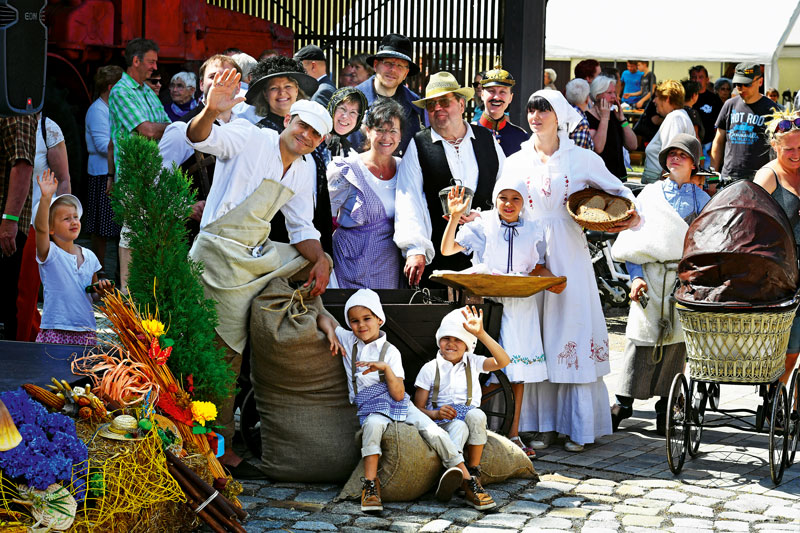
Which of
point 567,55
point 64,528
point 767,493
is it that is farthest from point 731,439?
point 567,55

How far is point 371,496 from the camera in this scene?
5367 mm

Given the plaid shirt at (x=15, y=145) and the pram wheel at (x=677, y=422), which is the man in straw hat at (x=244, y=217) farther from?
the pram wheel at (x=677, y=422)

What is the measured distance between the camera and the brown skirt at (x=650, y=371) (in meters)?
7.05

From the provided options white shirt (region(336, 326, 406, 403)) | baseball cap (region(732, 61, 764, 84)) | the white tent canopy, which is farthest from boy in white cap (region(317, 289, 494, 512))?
the white tent canopy

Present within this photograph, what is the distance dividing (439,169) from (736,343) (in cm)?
210

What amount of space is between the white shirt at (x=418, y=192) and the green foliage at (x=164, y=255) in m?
1.93

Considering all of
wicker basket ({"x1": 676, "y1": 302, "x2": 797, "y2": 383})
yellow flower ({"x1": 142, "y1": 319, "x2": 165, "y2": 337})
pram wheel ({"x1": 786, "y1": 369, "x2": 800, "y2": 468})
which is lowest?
pram wheel ({"x1": 786, "y1": 369, "x2": 800, "y2": 468})

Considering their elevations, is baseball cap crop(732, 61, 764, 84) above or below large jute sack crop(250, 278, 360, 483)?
above

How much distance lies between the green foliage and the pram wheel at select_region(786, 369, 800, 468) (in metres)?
3.13

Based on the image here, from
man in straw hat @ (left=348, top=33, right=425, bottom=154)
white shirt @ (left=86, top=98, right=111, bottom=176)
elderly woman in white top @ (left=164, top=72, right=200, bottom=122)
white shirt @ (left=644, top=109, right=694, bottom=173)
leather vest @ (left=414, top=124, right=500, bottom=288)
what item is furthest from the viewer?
white shirt @ (left=644, top=109, right=694, bottom=173)

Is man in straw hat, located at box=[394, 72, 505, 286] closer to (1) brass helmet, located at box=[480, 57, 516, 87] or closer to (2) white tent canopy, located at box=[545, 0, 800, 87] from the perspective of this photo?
(1) brass helmet, located at box=[480, 57, 516, 87]

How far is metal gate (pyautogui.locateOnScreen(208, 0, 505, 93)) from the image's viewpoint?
11.8 metres

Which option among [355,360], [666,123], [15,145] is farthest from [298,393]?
[666,123]

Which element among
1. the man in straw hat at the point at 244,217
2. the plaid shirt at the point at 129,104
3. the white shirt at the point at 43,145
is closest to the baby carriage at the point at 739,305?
the man in straw hat at the point at 244,217
